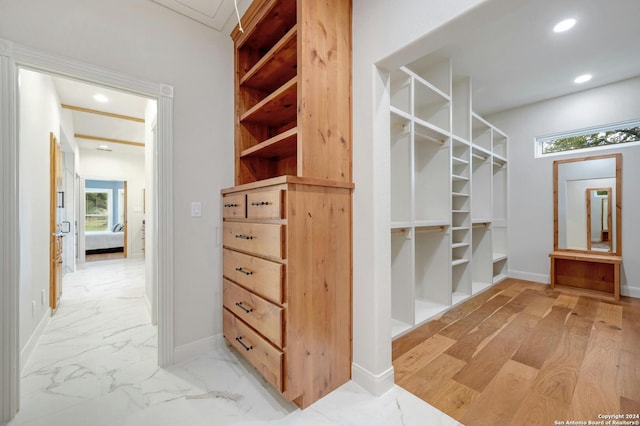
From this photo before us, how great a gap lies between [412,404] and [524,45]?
11.4 ft

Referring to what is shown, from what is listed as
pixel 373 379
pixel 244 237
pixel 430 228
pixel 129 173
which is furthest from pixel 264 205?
pixel 129 173

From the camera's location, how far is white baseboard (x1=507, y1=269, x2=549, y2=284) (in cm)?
399

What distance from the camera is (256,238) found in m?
1.59

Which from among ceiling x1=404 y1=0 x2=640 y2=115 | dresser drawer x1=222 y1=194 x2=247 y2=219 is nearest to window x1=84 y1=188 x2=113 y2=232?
dresser drawer x1=222 y1=194 x2=247 y2=219

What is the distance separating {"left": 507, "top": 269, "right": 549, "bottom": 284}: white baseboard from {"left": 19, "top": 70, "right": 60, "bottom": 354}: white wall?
19.4 feet

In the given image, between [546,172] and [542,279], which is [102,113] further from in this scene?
[542,279]

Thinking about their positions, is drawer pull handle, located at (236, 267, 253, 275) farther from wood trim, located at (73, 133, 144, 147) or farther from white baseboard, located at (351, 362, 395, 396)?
wood trim, located at (73, 133, 144, 147)

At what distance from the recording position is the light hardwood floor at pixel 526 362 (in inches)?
56.9

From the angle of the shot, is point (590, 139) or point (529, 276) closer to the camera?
point (590, 139)

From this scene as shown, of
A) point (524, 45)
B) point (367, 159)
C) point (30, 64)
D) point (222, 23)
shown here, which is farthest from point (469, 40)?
point (30, 64)

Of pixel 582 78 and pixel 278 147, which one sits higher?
pixel 582 78

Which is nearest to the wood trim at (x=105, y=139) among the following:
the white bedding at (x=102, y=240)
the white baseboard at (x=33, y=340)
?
the white bedding at (x=102, y=240)

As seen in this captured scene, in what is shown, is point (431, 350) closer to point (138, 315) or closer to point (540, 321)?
point (540, 321)

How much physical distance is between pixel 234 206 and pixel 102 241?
24.4ft
